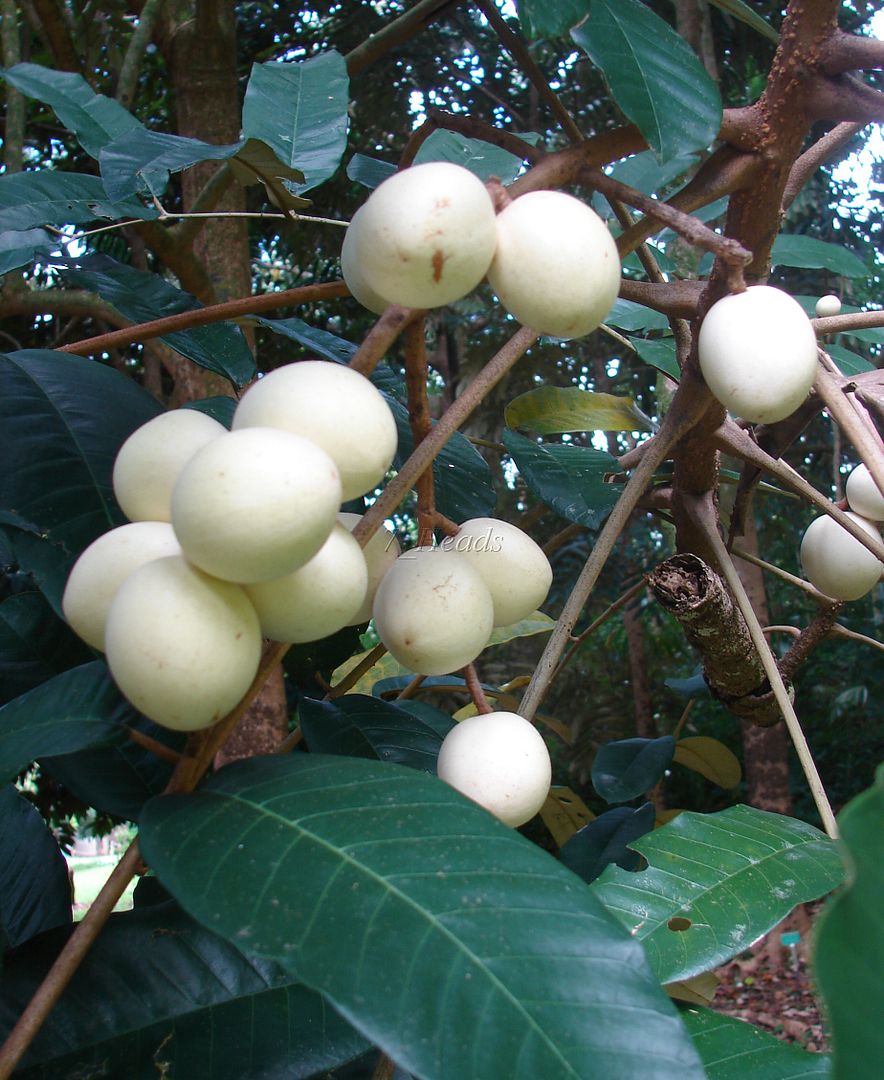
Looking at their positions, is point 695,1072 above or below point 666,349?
below

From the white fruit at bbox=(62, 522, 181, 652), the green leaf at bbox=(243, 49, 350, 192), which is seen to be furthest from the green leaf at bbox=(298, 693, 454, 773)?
the green leaf at bbox=(243, 49, 350, 192)

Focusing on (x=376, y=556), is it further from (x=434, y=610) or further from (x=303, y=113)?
(x=303, y=113)

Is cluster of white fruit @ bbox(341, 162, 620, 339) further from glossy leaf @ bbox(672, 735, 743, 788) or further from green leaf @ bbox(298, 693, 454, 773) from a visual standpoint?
glossy leaf @ bbox(672, 735, 743, 788)

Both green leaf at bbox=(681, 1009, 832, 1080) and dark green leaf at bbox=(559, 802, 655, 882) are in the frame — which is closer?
green leaf at bbox=(681, 1009, 832, 1080)

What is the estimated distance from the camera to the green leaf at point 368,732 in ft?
1.98

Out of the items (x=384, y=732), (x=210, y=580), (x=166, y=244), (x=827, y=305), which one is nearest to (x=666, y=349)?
(x=827, y=305)

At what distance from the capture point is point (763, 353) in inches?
16.7

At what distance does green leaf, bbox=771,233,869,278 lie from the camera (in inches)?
38.1

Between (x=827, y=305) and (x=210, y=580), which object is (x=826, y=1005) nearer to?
(x=210, y=580)

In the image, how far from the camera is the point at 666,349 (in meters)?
0.92

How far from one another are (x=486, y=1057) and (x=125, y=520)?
39 cm

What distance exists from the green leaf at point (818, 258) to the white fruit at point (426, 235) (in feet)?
2.26

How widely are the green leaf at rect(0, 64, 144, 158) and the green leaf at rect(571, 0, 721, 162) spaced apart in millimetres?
402

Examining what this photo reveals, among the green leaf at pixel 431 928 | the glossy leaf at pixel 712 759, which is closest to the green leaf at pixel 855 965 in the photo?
the green leaf at pixel 431 928
